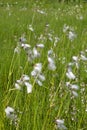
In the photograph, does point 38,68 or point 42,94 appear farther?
point 42,94

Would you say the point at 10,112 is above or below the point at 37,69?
below

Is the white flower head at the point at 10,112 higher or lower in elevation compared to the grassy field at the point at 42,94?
lower

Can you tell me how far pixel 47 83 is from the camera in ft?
10.3

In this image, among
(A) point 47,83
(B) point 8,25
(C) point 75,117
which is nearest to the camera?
(C) point 75,117

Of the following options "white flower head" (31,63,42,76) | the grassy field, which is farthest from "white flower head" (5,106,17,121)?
"white flower head" (31,63,42,76)

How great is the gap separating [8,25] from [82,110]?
5026 mm

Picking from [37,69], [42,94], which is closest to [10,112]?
[37,69]

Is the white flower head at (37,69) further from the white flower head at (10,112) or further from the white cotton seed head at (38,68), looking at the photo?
the white flower head at (10,112)

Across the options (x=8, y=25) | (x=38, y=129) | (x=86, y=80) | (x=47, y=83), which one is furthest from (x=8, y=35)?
(x=38, y=129)

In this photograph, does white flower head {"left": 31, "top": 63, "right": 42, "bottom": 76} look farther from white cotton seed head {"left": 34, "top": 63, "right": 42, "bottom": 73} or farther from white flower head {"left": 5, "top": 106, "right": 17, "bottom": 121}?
white flower head {"left": 5, "top": 106, "right": 17, "bottom": 121}

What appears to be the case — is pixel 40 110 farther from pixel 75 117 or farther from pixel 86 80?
pixel 86 80

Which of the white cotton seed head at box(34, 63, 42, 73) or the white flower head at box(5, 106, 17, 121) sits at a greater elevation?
the white cotton seed head at box(34, 63, 42, 73)

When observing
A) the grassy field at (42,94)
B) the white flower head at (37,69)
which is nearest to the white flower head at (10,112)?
the grassy field at (42,94)

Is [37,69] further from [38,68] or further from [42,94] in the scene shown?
[42,94]
